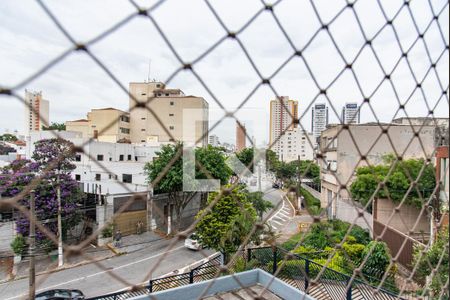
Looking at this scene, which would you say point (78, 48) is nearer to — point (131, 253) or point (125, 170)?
point (131, 253)

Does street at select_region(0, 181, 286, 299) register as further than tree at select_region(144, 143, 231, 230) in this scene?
No

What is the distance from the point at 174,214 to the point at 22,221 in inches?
106

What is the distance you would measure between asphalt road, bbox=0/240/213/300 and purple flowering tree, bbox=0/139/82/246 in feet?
1.93

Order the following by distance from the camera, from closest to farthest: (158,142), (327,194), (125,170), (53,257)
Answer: (53,257) → (125,170) → (327,194) → (158,142)

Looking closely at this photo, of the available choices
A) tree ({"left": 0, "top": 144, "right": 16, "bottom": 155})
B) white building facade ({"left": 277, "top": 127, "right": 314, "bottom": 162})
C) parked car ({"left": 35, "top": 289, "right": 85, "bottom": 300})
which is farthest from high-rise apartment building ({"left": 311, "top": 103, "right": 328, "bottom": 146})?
tree ({"left": 0, "top": 144, "right": 16, "bottom": 155})

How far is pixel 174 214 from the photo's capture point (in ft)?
20.7

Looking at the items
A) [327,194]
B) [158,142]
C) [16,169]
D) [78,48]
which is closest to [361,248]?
[327,194]

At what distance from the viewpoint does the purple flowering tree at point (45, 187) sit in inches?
153

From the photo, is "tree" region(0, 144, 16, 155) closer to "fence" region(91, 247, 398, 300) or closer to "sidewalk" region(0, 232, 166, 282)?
"sidewalk" region(0, 232, 166, 282)

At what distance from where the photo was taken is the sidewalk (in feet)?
14.4

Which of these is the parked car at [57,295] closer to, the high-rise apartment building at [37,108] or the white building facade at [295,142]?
the white building facade at [295,142]

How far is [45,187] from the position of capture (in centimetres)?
414

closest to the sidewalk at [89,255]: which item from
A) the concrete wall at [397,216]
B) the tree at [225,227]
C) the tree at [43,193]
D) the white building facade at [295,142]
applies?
the tree at [43,193]

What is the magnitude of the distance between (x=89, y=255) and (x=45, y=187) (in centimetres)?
118
